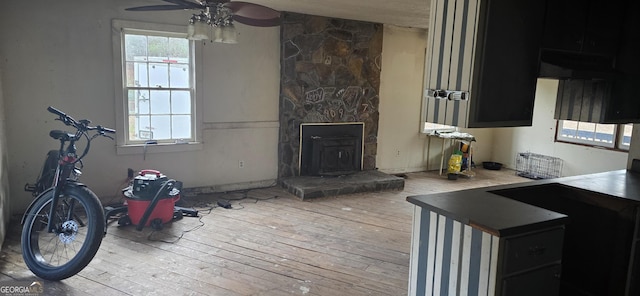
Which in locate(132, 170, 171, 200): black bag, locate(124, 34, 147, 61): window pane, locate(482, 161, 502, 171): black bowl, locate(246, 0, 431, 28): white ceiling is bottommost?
locate(482, 161, 502, 171): black bowl

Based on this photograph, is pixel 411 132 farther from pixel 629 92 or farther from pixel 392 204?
pixel 629 92

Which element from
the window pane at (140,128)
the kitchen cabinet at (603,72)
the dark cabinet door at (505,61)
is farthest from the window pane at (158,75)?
the kitchen cabinet at (603,72)

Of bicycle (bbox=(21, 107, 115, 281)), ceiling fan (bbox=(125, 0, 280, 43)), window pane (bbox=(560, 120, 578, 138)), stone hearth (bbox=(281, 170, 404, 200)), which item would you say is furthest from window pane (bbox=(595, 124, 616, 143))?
bicycle (bbox=(21, 107, 115, 281))

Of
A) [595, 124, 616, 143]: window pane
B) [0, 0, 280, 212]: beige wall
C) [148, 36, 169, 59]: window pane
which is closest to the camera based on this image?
[0, 0, 280, 212]: beige wall

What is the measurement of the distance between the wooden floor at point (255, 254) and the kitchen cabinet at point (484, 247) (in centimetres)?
89

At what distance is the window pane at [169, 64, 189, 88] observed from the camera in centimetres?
514

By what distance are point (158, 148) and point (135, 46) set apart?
119cm

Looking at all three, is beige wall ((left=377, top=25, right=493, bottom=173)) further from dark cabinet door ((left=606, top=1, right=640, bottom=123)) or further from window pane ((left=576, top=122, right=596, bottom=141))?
dark cabinet door ((left=606, top=1, right=640, bottom=123))

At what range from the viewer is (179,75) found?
5188mm

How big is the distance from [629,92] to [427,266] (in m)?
1.96

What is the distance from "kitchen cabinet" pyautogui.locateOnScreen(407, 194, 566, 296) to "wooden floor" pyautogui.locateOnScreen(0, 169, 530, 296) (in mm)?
892

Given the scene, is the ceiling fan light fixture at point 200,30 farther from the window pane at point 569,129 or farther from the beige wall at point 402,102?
the window pane at point 569,129

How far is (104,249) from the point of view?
12.1ft

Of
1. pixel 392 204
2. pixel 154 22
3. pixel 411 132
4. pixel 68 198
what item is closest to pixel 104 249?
pixel 68 198
